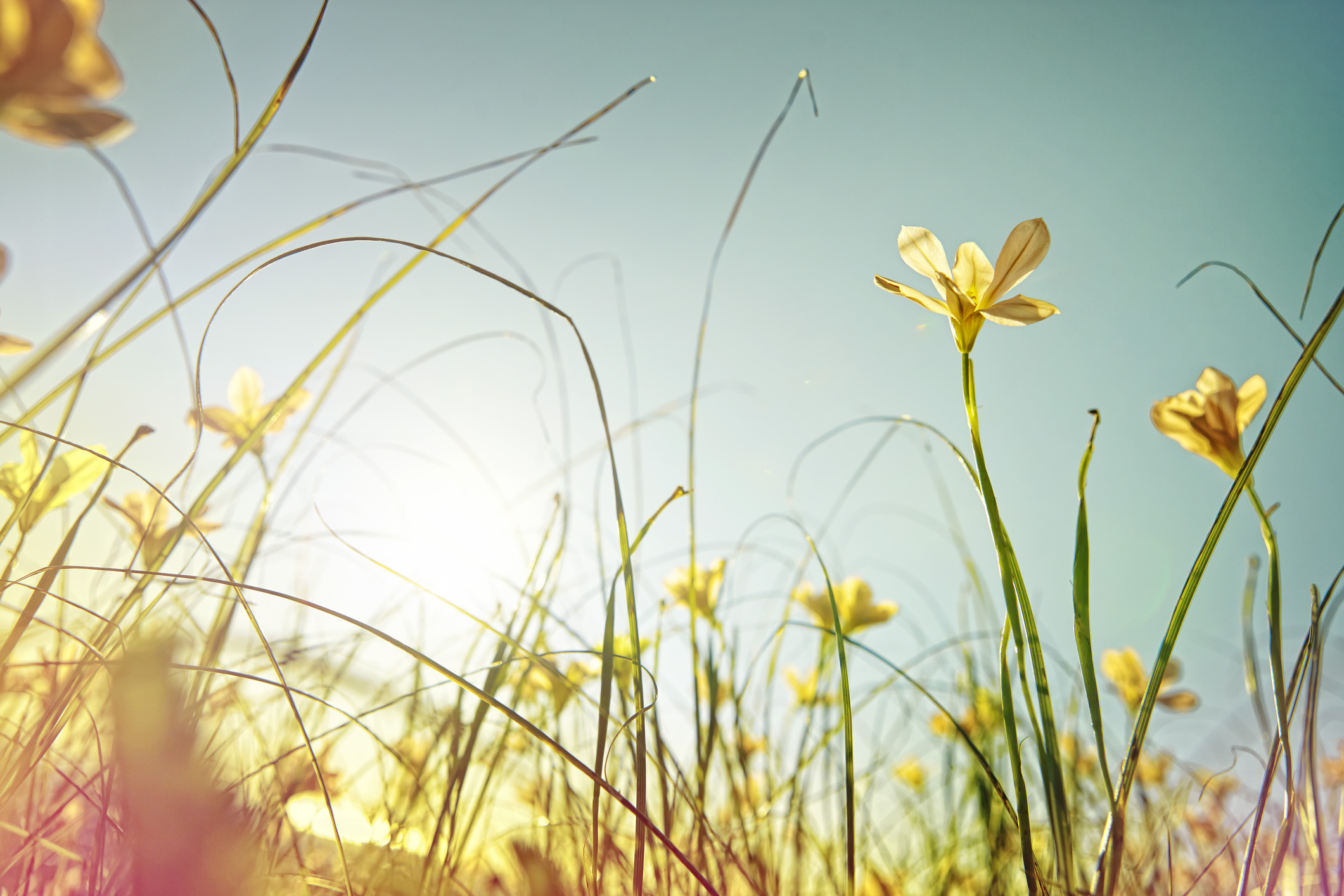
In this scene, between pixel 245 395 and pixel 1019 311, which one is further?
pixel 245 395

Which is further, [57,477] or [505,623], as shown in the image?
[505,623]

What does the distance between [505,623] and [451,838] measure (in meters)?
0.55

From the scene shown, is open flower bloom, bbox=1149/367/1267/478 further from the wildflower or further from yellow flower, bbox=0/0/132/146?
the wildflower

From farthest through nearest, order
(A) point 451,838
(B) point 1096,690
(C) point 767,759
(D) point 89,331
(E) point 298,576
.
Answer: (E) point 298,576 < (C) point 767,759 < (A) point 451,838 < (B) point 1096,690 < (D) point 89,331

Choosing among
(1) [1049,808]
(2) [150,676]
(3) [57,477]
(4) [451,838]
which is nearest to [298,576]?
(3) [57,477]

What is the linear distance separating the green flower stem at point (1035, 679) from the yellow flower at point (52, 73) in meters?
0.61

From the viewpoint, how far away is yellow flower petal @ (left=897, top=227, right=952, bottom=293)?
669 mm

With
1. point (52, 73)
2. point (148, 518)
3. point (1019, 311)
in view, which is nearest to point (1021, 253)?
point (1019, 311)

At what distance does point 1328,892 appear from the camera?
1.55ft

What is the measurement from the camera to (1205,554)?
0.52 meters

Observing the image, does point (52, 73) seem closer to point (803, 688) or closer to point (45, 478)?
point (45, 478)

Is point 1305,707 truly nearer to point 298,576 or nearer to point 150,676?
point 150,676

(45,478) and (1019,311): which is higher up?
(1019,311)

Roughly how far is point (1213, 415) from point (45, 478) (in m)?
1.38
